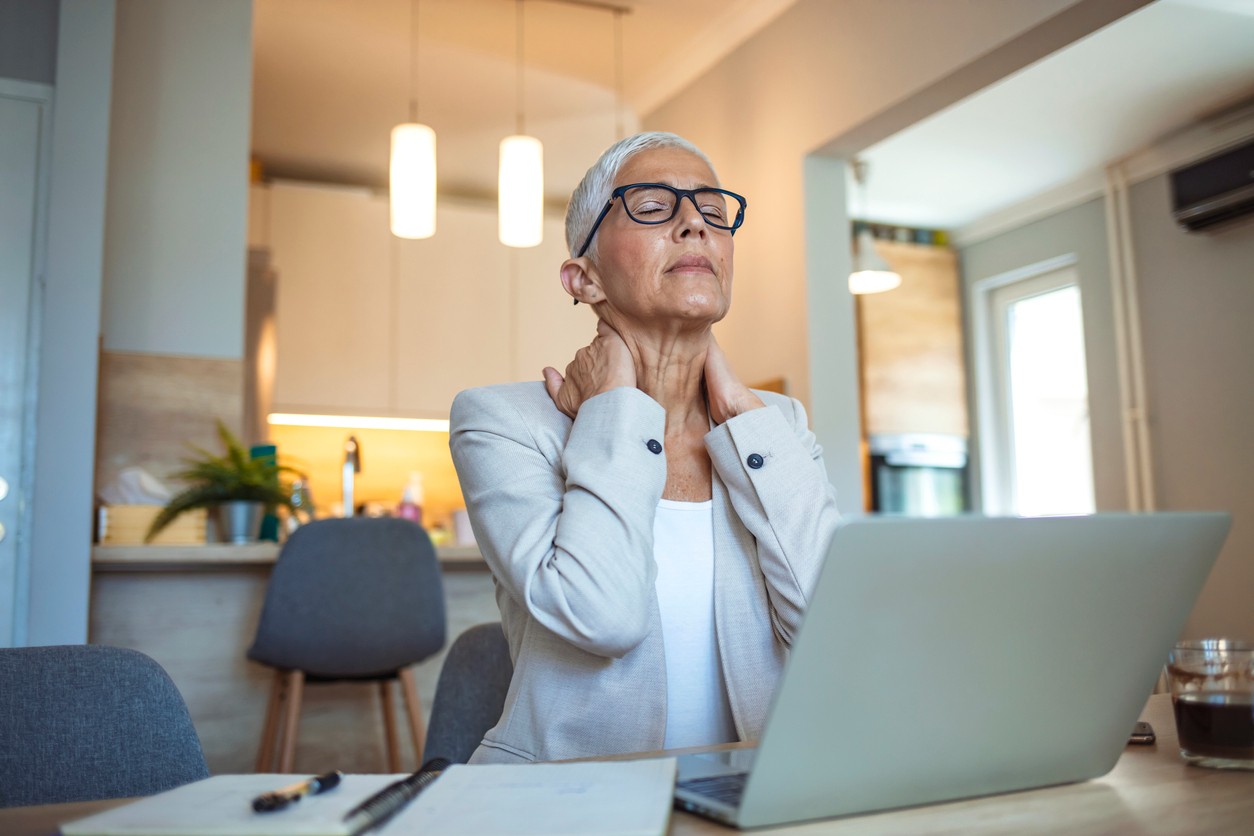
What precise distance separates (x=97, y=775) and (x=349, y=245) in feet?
15.0

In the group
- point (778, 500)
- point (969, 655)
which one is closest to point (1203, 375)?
point (778, 500)

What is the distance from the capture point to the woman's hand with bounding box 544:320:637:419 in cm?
123

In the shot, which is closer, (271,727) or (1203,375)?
(271,727)

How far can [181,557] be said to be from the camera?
2.58 m

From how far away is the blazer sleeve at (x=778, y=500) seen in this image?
1166mm

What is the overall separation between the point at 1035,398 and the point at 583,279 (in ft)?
15.5

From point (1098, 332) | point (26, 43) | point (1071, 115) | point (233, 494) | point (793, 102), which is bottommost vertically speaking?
point (233, 494)

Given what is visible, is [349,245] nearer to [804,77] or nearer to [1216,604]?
[804,77]

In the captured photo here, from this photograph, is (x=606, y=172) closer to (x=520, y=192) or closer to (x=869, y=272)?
(x=520, y=192)

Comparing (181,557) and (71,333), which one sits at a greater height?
(71,333)

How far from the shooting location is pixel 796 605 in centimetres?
116

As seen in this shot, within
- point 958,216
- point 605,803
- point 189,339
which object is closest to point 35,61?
point 189,339

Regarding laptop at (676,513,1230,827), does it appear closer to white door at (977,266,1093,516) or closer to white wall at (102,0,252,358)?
white wall at (102,0,252,358)

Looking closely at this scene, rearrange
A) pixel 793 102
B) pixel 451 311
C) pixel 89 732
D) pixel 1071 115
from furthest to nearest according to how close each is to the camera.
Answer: pixel 451 311
pixel 1071 115
pixel 793 102
pixel 89 732
